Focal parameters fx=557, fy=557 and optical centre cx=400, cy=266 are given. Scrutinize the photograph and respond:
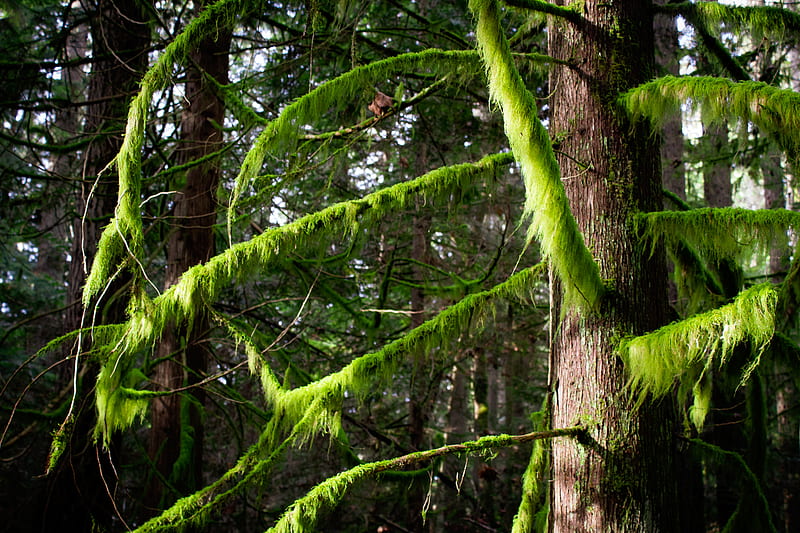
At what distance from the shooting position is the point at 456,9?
26.1 feet

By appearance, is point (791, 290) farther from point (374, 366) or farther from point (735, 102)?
point (374, 366)

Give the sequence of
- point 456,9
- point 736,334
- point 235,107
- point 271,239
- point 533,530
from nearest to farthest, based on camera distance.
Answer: point 736,334
point 271,239
point 533,530
point 235,107
point 456,9

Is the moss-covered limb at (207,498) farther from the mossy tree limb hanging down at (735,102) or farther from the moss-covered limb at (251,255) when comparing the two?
the mossy tree limb hanging down at (735,102)

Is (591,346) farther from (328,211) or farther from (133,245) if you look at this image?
(133,245)

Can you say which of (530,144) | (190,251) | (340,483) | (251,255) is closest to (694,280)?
(530,144)

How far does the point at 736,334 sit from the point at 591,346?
2.27 ft

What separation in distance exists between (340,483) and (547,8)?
2073 millimetres

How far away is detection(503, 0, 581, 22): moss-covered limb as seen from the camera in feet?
7.11

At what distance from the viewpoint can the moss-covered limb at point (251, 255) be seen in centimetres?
211

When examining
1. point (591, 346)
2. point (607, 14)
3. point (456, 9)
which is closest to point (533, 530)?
point (591, 346)

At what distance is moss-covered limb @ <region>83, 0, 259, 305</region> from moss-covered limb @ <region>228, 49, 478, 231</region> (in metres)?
0.38

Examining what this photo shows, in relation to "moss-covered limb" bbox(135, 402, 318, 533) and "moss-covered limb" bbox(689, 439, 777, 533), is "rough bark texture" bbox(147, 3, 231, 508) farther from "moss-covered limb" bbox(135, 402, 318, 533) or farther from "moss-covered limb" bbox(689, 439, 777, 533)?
"moss-covered limb" bbox(689, 439, 777, 533)

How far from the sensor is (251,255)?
2.14 meters

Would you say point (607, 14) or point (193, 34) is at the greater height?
point (607, 14)
